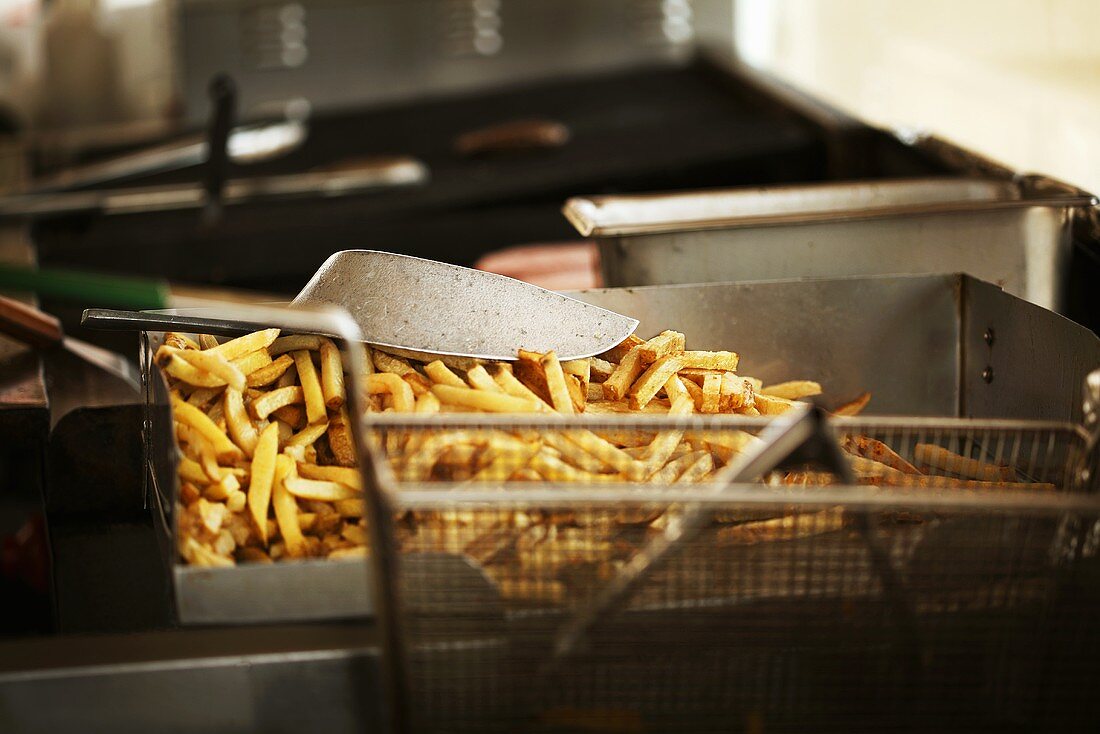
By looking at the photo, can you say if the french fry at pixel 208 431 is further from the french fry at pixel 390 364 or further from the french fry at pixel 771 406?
the french fry at pixel 771 406

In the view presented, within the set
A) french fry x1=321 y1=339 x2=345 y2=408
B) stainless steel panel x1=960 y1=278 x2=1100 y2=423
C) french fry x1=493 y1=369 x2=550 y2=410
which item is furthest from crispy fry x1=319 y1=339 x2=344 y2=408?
stainless steel panel x1=960 y1=278 x2=1100 y2=423

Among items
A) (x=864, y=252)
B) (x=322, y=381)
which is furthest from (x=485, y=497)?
(x=864, y=252)

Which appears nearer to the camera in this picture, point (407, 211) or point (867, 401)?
point (867, 401)

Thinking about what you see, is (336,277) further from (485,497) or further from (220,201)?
(220,201)

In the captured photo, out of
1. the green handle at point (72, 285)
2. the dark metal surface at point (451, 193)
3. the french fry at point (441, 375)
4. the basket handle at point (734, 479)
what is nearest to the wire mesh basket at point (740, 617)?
the basket handle at point (734, 479)

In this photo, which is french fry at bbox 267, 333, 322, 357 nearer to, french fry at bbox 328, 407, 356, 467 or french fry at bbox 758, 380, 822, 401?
french fry at bbox 328, 407, 356, 467

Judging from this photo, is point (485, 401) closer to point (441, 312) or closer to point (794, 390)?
point (441, 312)
